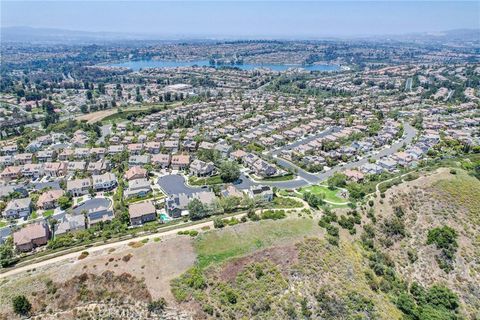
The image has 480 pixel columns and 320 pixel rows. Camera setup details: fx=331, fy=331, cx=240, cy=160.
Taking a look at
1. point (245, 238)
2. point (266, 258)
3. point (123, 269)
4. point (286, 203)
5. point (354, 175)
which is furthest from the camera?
point (354, 175)

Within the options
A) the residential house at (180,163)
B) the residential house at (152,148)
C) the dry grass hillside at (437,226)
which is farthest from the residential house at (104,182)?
the dry grass hillside at (437,226)

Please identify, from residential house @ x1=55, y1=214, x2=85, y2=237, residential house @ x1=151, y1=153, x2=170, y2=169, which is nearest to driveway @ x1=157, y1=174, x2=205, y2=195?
residential house @ x1=151, y1=153, x2=170, y2=169

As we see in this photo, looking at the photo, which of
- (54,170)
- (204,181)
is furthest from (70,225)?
(54,170)

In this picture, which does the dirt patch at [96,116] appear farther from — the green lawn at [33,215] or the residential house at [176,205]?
the residential house at [176,205]

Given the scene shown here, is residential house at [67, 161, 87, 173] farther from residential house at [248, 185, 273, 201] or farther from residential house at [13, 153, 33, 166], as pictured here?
residential house at [248, 185, 273, 201]

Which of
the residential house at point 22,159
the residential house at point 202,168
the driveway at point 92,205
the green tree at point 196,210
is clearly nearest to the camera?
the green tree at point 196,210

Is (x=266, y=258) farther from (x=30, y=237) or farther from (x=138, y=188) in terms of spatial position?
(x=30, y=237)
